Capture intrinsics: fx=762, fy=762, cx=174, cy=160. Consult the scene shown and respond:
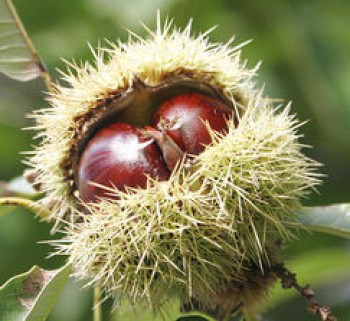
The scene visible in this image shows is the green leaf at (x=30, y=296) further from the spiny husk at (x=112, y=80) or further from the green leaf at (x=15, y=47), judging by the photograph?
the green leaf at (x=15, y=47)

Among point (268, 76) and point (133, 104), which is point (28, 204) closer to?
point (133, 104)

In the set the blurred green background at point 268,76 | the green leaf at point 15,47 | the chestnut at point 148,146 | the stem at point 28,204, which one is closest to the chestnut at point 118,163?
the chestnut at point 148,146

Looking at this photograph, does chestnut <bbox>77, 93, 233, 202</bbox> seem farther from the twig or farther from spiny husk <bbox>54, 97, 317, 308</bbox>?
the twig

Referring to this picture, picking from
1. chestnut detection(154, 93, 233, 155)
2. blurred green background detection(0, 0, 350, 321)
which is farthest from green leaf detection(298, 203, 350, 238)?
blurred green background detection(0, 0, 350, 321)

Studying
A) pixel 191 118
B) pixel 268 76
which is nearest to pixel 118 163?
pixel 191 118

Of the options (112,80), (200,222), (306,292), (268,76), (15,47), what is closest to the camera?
(200,222)

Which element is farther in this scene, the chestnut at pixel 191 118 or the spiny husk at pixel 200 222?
the chestnut at pixel 191 118

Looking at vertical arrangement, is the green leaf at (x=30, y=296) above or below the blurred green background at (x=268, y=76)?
below
